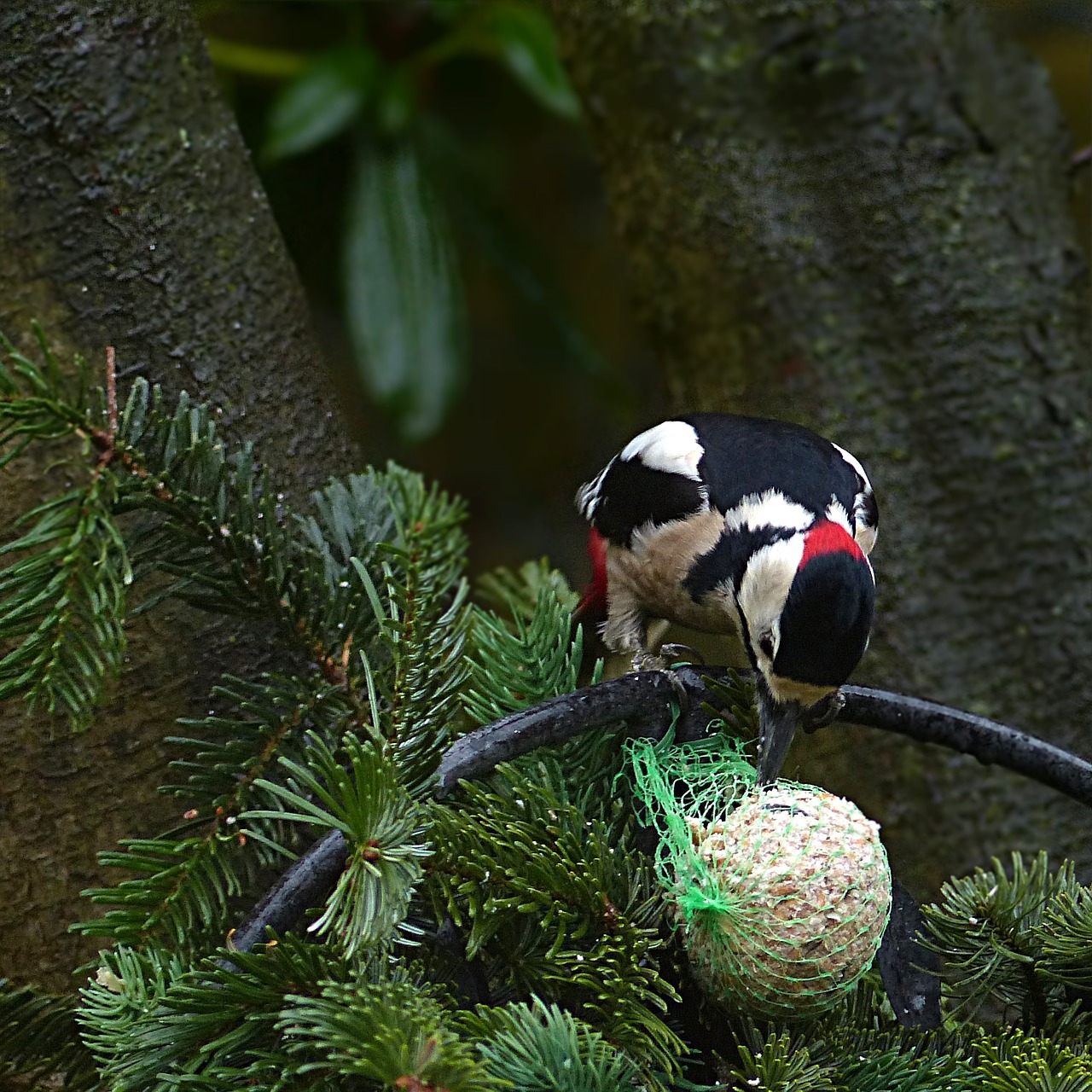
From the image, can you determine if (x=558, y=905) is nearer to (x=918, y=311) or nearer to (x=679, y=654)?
(x=679, y=654)

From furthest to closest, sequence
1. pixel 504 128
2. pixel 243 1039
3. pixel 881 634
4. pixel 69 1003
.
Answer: pixel 504 128 → pixel 881 634 → pixel 69 1003 → pixel 243 1039

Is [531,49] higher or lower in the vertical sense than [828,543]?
higher

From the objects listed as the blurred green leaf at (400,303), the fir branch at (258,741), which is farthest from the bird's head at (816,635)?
the blurred green leaf at (400,303)

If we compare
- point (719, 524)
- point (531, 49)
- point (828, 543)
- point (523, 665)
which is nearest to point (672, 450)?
point (719, 524)

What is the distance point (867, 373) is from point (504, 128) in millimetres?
1076

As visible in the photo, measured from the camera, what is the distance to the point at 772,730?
672 mm

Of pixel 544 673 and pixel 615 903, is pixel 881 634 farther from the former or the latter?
pixel 615 903

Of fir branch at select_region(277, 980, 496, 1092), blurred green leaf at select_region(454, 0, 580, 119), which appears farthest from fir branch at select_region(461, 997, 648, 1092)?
blurred green leaf at select_region(454, 0, 580, 119)

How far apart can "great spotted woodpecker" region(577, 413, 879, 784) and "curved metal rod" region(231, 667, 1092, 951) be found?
0.40 feet

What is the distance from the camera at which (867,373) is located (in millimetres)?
1239

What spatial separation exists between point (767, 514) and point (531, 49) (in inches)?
35.5

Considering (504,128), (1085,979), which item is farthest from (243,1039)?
(504,128)

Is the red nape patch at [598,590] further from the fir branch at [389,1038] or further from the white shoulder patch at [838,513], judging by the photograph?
the fir branch at [389,1038]

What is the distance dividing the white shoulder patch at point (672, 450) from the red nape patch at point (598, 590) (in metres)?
0.09
